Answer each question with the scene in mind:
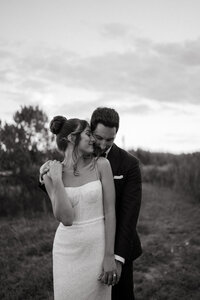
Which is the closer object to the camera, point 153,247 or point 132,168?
point 132,168

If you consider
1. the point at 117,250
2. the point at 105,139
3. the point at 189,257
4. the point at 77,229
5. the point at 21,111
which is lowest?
the point at 189,257

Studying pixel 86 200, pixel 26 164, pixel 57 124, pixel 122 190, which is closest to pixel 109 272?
pixel 86 200

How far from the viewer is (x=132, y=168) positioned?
290 centimetres

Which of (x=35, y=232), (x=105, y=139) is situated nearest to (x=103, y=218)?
(x=105, y=139)

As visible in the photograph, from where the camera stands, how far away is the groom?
273cm

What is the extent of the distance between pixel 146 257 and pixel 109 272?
3.83m

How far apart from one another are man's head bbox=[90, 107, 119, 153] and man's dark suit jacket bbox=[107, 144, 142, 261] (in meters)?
0.13

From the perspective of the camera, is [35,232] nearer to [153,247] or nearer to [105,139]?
[153,247]

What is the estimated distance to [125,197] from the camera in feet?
9.28

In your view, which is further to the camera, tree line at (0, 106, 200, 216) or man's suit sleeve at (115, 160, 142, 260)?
tree line at (0, 106, 200, 216)

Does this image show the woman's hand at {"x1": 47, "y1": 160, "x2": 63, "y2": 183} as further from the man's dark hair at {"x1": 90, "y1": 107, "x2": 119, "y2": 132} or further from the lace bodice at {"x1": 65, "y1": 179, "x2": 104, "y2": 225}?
the man's dark hair at {"x1": 90, "y1": 107, "x2": 119, "y2": 132}

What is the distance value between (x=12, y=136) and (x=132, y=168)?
7.88 meters

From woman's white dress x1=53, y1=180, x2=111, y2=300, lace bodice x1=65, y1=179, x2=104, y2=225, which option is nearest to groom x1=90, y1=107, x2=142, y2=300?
woman's white dress x1=53, y1=180, x2=111, y2=300

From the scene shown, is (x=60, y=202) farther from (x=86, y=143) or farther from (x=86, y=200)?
(x=86, y=143)
